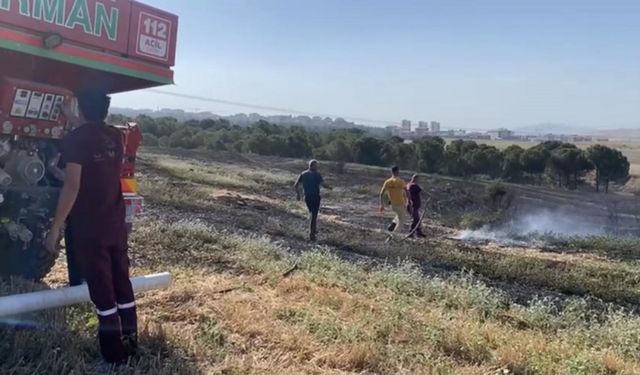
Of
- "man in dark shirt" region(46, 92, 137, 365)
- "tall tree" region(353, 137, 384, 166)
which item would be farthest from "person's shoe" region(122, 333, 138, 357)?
"tall tree" region(353, 137, 384, 166)

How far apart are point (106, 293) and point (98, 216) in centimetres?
47

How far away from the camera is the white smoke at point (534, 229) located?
18.2 m

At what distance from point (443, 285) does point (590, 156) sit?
122ft

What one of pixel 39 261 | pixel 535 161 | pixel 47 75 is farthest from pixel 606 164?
pixel 47 75

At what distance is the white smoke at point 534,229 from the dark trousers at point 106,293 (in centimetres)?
1429

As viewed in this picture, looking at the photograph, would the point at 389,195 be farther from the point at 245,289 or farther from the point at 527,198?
the point at 527,198

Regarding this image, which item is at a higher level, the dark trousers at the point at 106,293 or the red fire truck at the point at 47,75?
the red fire truck at the point at 47,75

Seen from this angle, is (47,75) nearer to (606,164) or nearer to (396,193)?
(396,193)

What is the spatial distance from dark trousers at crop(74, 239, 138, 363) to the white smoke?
14.3 metres

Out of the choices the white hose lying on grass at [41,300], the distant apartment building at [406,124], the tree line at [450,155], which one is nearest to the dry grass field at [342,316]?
the white hose lying on grass at [41,300]

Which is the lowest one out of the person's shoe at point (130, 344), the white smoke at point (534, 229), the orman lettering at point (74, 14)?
the white smoke at point (534, 229)

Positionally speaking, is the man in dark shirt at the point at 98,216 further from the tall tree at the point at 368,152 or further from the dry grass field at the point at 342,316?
the tall tree at the point at 368,152

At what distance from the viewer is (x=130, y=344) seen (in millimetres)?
4121

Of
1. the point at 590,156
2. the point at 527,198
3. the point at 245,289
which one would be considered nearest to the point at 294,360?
the point at 245,289
